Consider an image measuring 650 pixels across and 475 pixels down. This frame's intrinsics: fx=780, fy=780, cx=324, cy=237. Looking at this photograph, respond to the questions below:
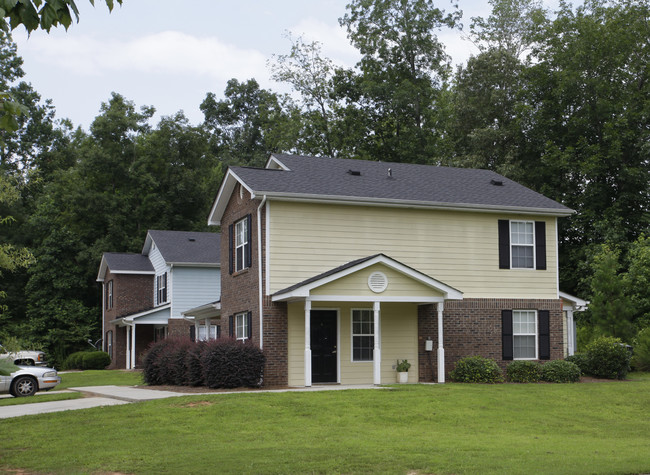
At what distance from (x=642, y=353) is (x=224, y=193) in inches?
615

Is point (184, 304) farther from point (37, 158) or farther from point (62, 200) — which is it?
point (37, 158)

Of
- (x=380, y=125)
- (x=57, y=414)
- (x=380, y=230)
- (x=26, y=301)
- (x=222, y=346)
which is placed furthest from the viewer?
(x=26, y=301)

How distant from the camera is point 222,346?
20.9 metres

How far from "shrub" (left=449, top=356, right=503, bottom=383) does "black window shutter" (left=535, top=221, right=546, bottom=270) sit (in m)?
4.07

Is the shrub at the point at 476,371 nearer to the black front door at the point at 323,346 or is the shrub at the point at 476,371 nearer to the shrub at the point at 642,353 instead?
the black front door at the point at 323,346

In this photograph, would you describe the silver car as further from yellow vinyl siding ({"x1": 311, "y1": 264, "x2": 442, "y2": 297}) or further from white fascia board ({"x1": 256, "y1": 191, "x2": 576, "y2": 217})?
yellow vinyl siding ({"x1": 311, "y1": 264, "x2": 442, "y2": 297})

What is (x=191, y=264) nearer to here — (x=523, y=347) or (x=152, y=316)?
(x=152, y=316)

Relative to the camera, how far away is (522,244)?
82.1 ft

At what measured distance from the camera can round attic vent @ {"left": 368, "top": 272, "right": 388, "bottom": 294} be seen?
21.4m

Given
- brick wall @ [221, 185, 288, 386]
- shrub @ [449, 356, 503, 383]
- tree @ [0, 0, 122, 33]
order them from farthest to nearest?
shrub @ [449, 356, 503, 383], brick wall @ [221, 185, 288, 386], tree @ [0, 0, 122, 33]

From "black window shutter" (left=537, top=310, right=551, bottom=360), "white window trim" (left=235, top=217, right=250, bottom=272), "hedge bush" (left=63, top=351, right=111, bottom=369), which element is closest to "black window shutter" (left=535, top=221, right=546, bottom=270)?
"black window shutter" (left=537, top=310, right=551, bottom=360)

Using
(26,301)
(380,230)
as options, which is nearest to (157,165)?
(26,301)

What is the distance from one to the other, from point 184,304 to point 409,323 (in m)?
17.9

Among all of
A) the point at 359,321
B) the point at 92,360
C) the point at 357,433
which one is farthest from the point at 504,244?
the point at 92,360
